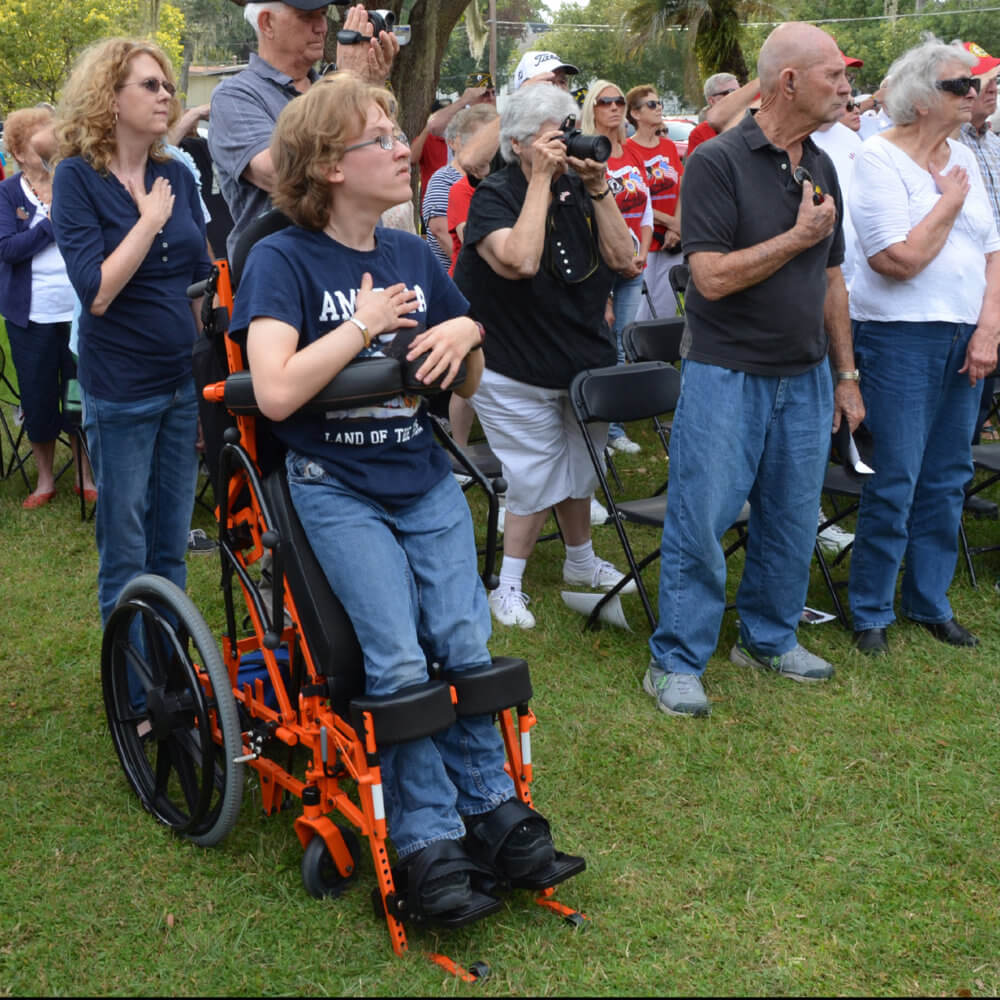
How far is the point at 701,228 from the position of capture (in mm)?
Result: 3822

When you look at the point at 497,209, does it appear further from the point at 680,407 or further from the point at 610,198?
the point at 680,407

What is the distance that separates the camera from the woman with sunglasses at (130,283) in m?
3.51

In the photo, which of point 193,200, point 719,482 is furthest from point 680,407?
point 193,200

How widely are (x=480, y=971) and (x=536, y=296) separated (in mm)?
2666

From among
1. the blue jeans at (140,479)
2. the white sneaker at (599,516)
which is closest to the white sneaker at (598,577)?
the white sneaker at (599,516)

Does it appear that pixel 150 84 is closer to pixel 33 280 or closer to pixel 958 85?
pixel 958 85

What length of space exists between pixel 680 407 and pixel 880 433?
0.88 meters

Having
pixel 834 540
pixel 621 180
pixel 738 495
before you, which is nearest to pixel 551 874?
pixel 738 495

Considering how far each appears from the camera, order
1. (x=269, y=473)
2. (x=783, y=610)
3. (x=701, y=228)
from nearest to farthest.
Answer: (x=269, y=473) < (x=701, y=228) < (x=783, y=610)

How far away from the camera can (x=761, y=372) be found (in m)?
3.92

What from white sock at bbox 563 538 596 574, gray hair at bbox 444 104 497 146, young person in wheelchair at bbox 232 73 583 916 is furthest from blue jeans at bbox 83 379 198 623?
gray hair at bbox 444 104 497 146

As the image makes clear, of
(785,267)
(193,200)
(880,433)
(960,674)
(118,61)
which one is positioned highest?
(118,61)

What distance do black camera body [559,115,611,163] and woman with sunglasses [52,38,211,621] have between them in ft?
4.42

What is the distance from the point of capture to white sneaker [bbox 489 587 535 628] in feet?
16.0
